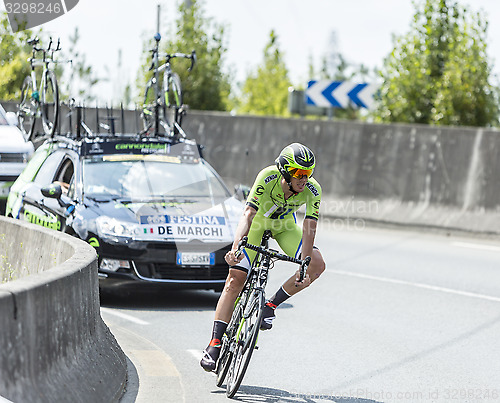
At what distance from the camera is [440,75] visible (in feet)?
77.9

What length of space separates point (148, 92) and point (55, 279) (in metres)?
9.93

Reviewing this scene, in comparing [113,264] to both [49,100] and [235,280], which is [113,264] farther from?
[49,100]

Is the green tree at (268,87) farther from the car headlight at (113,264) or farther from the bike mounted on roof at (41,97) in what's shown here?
the car headlight at (113,264)

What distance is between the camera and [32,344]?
479 centimetres

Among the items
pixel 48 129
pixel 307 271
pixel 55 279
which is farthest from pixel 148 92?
pixel 55 279

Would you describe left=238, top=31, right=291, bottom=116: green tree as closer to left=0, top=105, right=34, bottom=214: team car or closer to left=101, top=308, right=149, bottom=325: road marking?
left=0, top=105, right=34, bottom=214: team car

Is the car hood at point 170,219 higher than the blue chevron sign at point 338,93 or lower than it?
lower

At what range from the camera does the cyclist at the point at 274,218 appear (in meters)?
6.25

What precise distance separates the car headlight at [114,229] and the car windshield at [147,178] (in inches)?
23.8

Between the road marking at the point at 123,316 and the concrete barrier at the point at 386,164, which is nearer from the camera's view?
the road marking at the point at 123,316

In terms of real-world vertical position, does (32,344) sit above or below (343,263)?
above

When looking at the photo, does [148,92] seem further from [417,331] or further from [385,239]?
[417,331]

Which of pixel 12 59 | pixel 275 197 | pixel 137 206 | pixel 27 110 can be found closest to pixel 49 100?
pixel 27 110

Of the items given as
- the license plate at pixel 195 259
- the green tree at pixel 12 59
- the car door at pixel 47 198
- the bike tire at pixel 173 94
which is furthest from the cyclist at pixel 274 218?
the green tree at pixel 12 59
